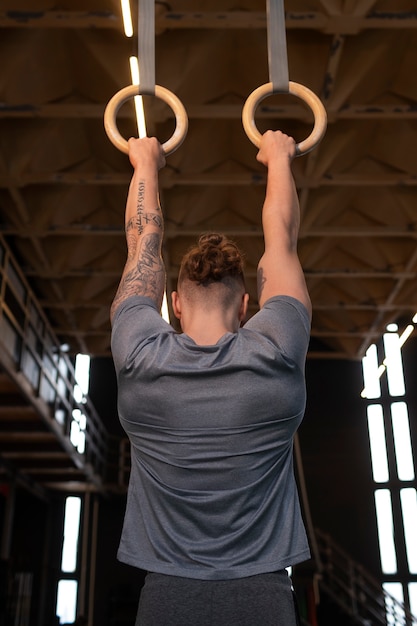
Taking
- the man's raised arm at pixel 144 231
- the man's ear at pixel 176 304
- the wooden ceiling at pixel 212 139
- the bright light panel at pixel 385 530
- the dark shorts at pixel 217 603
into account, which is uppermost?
the wooden ceiling at pixel 212 139

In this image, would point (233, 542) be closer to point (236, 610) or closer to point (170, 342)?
point (236, 610)

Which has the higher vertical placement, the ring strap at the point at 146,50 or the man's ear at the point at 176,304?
the ring strap at the point at 146,50

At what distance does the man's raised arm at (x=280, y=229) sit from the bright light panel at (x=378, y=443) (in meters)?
16.1

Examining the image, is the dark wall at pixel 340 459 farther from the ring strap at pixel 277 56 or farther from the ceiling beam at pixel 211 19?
the ring strap at pixel 277 56

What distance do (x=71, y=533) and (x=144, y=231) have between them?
16456 millimetres

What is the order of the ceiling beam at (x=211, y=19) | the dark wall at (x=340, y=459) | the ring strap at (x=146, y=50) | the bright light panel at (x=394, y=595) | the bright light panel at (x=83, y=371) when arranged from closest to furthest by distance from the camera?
the ring strap at (x=146, y=50) < the ceiling beam at (x=211, y=19) < the bright light panel at (x=394, y=595) < the dark wall at (x=340, y=459) < the bright light panel at (x=83, y=371)

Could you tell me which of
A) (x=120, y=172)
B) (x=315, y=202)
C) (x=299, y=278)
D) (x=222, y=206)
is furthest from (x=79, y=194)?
(x=299, y=278)

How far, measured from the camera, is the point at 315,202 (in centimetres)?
1074

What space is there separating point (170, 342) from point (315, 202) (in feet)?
31.5

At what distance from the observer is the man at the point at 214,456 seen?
4.22 feet

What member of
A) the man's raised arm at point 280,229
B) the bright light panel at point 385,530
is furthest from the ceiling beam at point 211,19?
the bright light panel at point 385,530

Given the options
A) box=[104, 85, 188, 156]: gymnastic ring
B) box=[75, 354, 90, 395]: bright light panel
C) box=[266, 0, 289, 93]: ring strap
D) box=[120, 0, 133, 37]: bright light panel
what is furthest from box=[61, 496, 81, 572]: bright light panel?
box=[266, 0, 289, 93]: ring strap

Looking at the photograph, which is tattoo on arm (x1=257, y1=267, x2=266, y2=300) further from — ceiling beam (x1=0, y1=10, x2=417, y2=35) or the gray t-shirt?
ceiling beam (x1=0, y1=10, x2=417, y2=35)

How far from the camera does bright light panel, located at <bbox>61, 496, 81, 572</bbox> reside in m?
16.6
